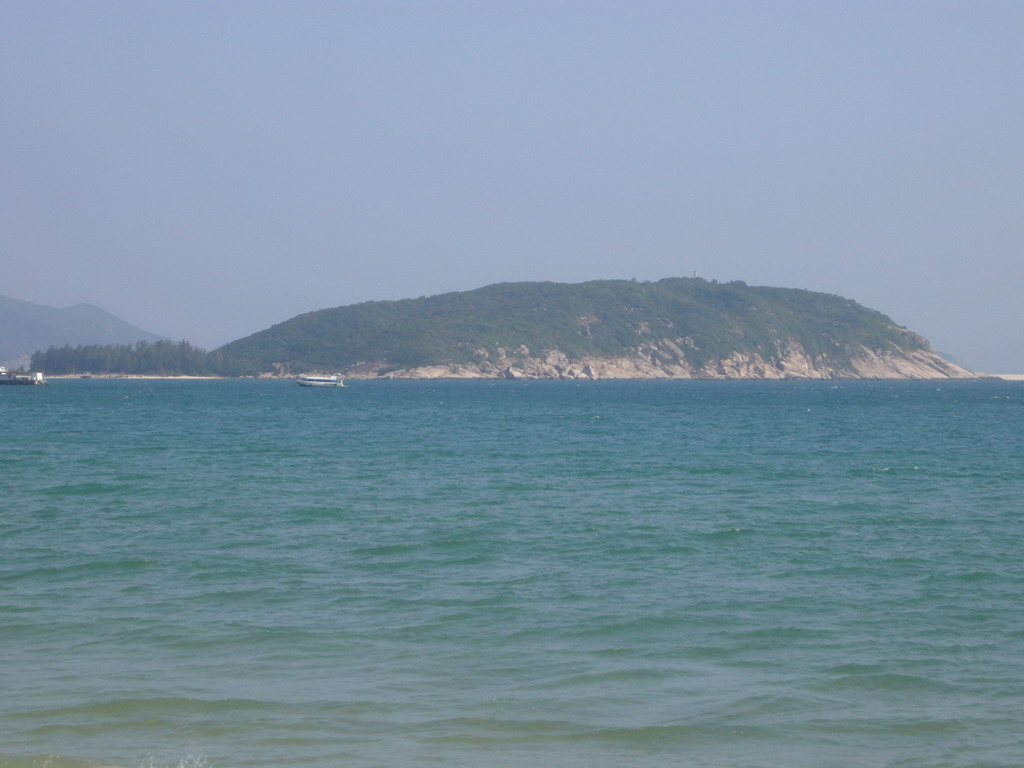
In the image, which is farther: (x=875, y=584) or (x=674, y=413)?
(x=674, y=413)

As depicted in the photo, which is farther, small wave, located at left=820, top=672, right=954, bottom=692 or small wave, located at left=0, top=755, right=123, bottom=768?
small wave, located at left=820, top=672, right=954, bottom=692

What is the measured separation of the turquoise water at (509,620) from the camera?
10.9 metres

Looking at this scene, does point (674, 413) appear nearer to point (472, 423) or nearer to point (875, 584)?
point (472, 423)

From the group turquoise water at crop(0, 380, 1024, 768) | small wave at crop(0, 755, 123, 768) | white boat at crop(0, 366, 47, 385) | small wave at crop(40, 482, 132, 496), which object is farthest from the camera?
white boat at crop(0, 366, 47, 385)

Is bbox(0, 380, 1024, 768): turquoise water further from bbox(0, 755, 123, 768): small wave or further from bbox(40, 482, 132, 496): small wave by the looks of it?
bbox(40, 482, 132, 496): small wave

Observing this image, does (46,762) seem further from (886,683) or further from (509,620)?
(886,683)

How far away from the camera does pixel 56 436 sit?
53.2 m

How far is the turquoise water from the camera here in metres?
10.9

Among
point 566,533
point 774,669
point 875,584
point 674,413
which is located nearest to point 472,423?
point 674,413

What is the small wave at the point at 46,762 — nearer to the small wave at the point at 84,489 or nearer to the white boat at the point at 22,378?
the small wave at the point at 84,489

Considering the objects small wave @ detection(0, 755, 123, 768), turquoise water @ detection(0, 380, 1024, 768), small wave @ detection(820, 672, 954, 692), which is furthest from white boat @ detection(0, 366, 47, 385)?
small wave @ detection(820, 672, 954, 692)

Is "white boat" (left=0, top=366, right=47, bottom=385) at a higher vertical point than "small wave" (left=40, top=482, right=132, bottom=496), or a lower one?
higher

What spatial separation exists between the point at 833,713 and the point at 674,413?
3005 inches

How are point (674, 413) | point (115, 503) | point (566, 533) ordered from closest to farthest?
1. point (566, 533)
2. point (115, 503)
3. point (674, 413)
